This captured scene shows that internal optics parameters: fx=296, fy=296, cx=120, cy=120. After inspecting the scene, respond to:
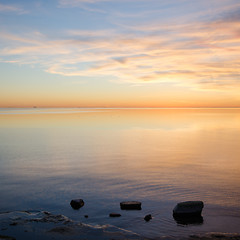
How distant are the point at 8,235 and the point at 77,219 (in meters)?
2.99

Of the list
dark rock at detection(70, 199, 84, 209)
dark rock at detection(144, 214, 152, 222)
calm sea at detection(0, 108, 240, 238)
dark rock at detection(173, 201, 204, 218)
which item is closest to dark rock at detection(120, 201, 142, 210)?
calm sea at detection(0, 108, 240, 238)

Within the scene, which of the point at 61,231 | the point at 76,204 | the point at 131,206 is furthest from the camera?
the point at 76,204

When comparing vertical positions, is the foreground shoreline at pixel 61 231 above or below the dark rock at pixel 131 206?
below

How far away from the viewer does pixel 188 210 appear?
13.3 metres

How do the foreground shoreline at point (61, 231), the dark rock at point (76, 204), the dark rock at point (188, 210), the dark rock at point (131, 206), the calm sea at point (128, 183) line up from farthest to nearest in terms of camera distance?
the dark rock at point (76, 204) < the dark rock at point (131, 206) < the dark rock at point (188, 210) < the calm sea at point (128, 183) < the foreground shoreline at point (61, 231)

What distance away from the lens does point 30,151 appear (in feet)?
104

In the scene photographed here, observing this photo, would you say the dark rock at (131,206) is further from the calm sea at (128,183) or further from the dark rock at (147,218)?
the dark rock at (147,218)

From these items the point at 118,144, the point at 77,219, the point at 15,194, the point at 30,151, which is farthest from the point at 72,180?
the point at 118,144

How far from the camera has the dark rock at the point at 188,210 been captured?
13266 mm

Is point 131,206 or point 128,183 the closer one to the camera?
point 131,206

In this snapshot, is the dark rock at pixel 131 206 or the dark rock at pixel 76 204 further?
the dark rock at pixel 76 204

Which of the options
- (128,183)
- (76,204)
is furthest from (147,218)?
(128,183)

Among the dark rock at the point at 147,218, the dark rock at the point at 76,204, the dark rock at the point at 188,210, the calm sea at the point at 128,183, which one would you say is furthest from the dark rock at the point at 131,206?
the dark rock at the point at 76,204

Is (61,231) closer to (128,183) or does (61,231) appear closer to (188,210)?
(188,210)
